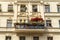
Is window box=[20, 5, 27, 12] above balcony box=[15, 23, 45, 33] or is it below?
above

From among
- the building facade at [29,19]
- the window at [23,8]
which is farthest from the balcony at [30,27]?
the window at [23,8]

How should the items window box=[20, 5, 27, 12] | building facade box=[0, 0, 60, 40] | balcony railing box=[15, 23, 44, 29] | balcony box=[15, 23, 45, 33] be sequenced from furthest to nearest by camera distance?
window box=[20, 5, 27, 12], building facade box=[0, 0, 60, 40], balcony railing box=[15, 23, 44, 29], balcony box=[15, 23, 45, 33]

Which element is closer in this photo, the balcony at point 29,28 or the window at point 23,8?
the balcony at point 29,28

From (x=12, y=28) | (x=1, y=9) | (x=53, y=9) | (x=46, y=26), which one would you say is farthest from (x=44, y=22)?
(x=1, y=9)

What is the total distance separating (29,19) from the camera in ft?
108

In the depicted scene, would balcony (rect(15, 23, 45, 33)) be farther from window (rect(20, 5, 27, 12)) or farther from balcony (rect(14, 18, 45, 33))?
window (rect(20, 5, 27, 12))

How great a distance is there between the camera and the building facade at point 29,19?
31.9 meters

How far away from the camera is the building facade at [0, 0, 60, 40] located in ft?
105

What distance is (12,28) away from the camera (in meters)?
32.5

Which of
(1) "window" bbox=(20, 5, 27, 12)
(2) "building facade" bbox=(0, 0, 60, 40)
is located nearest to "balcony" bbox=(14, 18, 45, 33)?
(2) "building facade" bbox=(0, 0, 60, 40)

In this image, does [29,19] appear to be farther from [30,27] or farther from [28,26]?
[30,27]

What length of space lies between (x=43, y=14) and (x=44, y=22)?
1.52 meters

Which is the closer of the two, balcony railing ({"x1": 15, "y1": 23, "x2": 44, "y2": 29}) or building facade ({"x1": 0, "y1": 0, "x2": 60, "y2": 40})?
balcony railing ({"x1": 15, "y1": 23, "x2": 44, "y2": 29})

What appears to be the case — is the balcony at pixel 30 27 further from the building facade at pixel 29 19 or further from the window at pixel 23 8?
the window at pixel 23 8
